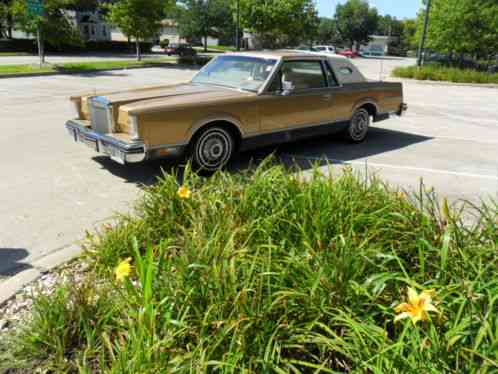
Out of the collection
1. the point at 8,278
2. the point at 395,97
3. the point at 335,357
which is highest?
the point at 395,97

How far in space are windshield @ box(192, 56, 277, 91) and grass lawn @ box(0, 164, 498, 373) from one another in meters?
3.56

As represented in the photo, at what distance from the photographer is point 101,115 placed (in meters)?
5.65

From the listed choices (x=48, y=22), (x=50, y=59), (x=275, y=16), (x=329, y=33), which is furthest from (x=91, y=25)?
(x=329, y=33)

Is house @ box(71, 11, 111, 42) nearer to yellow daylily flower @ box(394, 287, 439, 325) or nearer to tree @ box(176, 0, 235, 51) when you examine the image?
tree @ box(176, 0, 235, 51)

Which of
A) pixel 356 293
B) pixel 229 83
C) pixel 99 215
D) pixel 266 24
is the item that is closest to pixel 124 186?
pixel 99 215

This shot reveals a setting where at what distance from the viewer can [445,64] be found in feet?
86.9

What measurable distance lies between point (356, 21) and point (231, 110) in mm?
83226

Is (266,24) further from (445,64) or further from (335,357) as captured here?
(335,357)

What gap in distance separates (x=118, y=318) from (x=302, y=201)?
146 centimetres

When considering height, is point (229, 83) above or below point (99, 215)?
above

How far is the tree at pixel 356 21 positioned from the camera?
81.5m

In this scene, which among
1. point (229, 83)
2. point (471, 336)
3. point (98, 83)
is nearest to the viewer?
point (471, 336)

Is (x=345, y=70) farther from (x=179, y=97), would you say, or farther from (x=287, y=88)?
(x=179, y=97)

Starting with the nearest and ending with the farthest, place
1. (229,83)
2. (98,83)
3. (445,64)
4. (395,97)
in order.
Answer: (229,83)
(395,97)
(98,83)
(445,64)
